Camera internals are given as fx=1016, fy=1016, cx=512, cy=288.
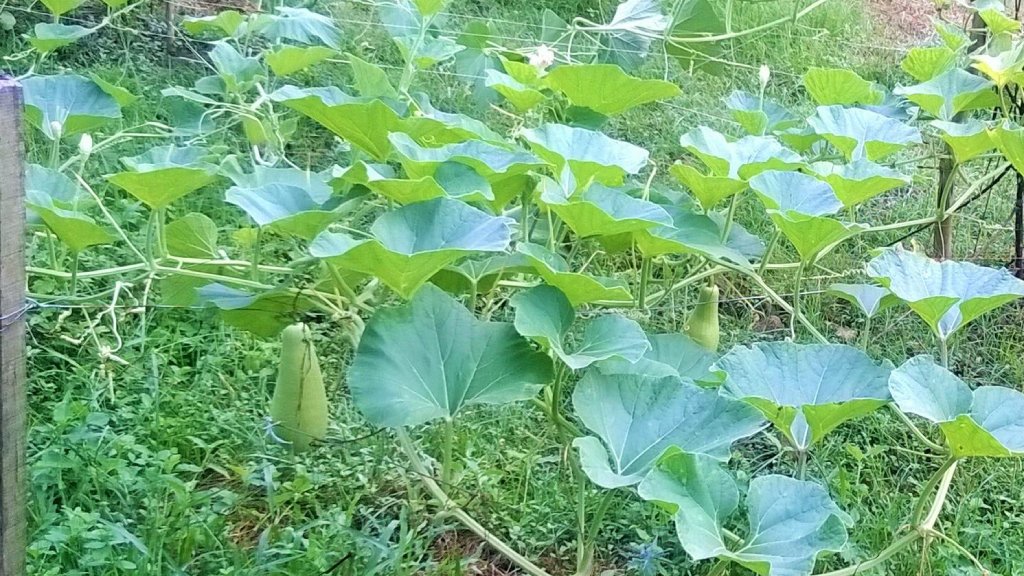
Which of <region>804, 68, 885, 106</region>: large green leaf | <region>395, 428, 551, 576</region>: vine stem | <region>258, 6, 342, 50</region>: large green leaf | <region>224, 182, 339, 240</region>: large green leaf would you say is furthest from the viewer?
<region>258, 6, 342, 50</region>: large green leaf

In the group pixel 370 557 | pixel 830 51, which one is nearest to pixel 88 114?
pixel 370 557

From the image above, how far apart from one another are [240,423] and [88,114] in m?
0.67

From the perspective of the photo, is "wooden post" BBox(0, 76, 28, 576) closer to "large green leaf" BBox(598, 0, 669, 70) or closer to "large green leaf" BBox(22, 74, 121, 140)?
"large green leaf" BBox(22, 74, 121, 140)

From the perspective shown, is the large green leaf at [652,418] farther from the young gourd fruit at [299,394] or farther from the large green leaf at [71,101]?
the large green leaf at [71,101]

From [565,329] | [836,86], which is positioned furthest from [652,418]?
[836,86]

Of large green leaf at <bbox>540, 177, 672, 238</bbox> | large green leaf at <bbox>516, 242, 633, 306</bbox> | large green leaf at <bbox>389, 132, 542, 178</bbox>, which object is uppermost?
large green leaf at <bbox>389, 132, 542, 178</bbox>

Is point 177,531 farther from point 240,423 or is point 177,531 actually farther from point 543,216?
point 543,216

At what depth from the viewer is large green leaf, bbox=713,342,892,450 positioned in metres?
1.49

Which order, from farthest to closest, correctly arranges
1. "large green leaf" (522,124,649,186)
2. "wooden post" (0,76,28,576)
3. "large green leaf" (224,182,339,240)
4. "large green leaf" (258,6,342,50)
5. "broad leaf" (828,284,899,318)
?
"large green leaf" (258,6,342,50)
"broad leaf" (828,284,899,318)
"large green leaf" (522,124,649,186)
"large green leaf" (224,182,339,240)
"wooden post" (0,76,28,576)

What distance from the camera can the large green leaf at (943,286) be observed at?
5.13ft

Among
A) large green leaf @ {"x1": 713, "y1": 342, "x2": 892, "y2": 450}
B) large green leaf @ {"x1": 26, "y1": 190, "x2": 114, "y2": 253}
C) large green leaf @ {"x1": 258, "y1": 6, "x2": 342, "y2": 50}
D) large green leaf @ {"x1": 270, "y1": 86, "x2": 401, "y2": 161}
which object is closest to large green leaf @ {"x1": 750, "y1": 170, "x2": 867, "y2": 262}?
large green leaf @ {"x1": 713, "y1": 342, "x2": 892, "y2": 450}

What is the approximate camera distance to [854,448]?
6.74 ft

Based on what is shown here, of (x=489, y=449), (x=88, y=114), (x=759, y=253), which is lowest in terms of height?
(x=489, y=449)

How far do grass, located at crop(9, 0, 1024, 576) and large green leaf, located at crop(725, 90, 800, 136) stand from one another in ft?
1.14
